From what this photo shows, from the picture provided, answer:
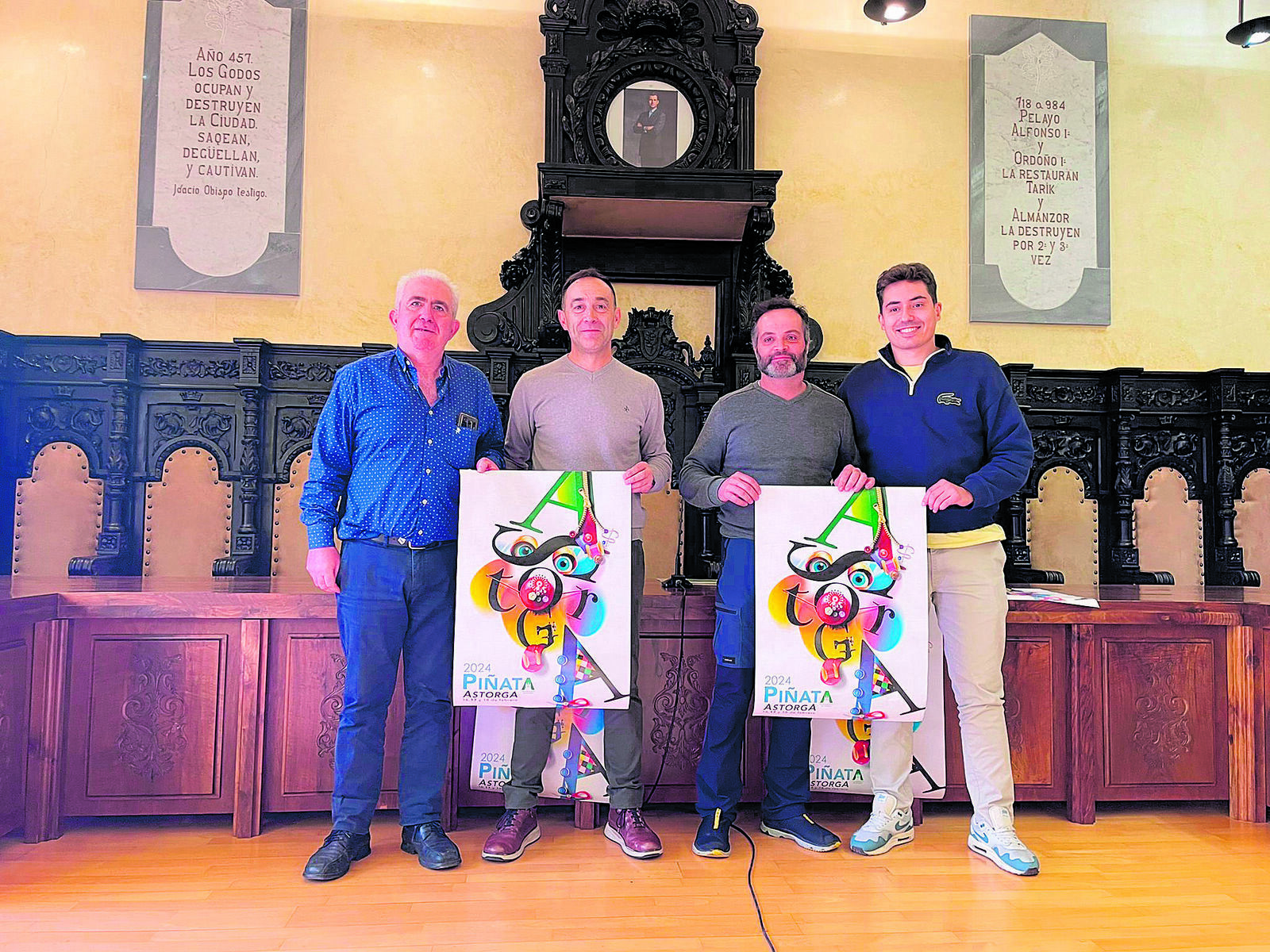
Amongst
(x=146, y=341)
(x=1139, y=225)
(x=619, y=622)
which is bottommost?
(x=619, y=622)

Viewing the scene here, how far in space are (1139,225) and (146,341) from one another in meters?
5.13

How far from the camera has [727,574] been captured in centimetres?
248

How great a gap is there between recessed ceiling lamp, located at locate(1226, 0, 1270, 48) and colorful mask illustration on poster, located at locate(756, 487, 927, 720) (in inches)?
139

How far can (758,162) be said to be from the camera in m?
4.41

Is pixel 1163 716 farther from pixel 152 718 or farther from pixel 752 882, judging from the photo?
pixel 152 718

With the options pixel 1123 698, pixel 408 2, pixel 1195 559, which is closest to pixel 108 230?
pixel 408 2

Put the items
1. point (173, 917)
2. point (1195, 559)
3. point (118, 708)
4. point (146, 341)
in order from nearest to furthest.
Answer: point (173, 917), point (118, 708), point (146, 341), point (1195, 559)

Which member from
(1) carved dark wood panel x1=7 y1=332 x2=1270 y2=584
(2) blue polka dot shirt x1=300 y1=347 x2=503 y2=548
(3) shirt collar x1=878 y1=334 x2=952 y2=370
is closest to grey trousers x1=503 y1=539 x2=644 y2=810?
(2) blue polka dot shirt x1=300 y1=347 x2=503 y2=548

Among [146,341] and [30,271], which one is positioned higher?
[30,271]

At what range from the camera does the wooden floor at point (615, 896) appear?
75.2 inches

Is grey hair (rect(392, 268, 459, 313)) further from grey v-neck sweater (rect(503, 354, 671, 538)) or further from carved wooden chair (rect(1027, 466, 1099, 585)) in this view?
carved wooden chair (rect(1027, 466, 1099, 585))

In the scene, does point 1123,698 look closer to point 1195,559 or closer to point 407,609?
point 1195,559

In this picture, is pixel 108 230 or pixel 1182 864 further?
pixel 108 230

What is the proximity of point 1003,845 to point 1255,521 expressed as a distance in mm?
3093
